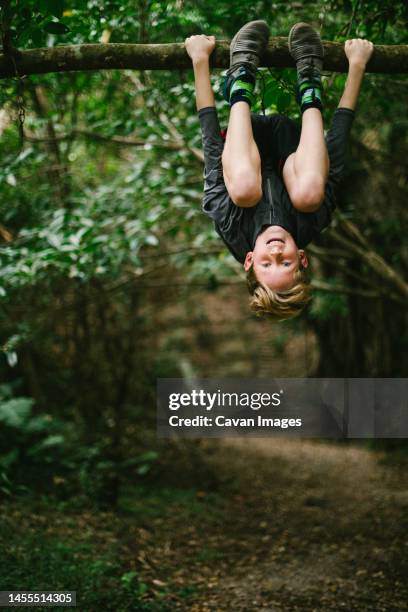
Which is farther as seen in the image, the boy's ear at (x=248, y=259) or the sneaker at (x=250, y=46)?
the boy's ear at (x=248, y=259)

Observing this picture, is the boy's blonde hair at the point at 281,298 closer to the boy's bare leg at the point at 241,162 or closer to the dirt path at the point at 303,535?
the boy's bare leg at the point at 241,162

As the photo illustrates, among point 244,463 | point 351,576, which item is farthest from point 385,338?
point 351,576

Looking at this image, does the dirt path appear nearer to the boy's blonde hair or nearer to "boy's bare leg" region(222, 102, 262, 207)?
the boy's blonde hair

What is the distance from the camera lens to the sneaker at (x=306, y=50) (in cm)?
222

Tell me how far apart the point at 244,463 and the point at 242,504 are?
1067 mm

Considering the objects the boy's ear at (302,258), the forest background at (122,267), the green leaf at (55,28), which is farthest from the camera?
the forest background at (122,267)

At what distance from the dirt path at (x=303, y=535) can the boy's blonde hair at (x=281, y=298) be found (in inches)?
81.2

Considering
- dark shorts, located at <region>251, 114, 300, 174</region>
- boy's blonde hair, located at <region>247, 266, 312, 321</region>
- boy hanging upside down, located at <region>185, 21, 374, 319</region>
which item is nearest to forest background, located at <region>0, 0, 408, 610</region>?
dark shorts, located at <region>251, 114, 300, 174</region>

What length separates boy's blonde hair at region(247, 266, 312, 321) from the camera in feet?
8.13

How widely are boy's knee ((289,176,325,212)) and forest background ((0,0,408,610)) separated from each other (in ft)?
1.56

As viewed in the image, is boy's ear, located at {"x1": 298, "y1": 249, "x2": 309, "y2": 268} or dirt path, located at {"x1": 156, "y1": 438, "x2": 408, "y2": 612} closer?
boy's ear, located at {"x1": 298, "y1": 249, "x2": 309, "y2": 268}

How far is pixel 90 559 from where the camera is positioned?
3852 mm

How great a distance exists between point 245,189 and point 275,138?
450 mm

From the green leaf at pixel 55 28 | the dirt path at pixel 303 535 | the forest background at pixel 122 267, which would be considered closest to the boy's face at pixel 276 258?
the forest background at pixel 122 267
